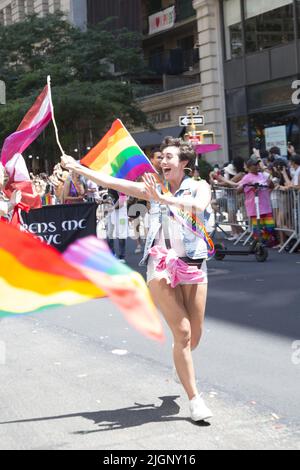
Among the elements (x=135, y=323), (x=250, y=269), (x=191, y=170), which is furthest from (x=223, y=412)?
(x=250, y=269)

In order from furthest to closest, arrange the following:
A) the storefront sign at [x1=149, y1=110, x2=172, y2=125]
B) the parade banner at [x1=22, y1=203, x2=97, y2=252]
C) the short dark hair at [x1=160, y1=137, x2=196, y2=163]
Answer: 1. the storefront sign at [x1=149, y1=110, x2=172, y2=125]
2. the parade banner at [x1=22, y1=203, x2=97, y2=252]
3. the short dark hair at [x1=160, y1=137, x2=196, y2=163]

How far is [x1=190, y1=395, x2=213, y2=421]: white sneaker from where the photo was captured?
5367 mm

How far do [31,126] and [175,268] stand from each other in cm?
236

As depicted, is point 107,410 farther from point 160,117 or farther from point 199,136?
point 160,117

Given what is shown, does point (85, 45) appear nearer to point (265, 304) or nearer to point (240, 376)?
point (265, 304)

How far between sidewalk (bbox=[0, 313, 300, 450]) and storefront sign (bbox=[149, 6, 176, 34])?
115 feet

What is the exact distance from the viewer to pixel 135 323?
3775mm

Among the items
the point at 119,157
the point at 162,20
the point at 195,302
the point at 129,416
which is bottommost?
the point at 129,416

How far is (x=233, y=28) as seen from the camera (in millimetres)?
29500

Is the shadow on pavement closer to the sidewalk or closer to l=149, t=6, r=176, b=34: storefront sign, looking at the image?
the sidewalk

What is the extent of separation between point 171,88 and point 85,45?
467 centimetres

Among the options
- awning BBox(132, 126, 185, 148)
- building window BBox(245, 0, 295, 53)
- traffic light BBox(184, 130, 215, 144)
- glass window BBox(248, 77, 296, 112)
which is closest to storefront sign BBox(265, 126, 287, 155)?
glass window BBox(248, 77, 296, 112)

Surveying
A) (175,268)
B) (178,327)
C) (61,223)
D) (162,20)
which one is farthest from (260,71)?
(178,327)

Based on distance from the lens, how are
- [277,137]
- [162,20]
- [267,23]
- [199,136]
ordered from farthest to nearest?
[162,20] → [267,23] → [277,137] → [199,136]
